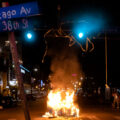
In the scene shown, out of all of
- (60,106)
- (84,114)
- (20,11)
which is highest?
(20,11)

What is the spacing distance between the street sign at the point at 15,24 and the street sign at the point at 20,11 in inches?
5.8

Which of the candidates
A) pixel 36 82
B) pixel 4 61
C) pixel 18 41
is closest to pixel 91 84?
pixel 36 82

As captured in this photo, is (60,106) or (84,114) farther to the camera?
(84,114)

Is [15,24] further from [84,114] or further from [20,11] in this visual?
[84,114]

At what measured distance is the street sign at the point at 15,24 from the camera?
23.8ft

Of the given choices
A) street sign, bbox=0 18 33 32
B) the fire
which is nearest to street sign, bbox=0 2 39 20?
street sign, bbox=0 18 33 32

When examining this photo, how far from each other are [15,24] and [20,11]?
1.33ft

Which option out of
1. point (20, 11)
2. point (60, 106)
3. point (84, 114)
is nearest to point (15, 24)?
point (20, 11)

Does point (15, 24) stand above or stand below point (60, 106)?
above

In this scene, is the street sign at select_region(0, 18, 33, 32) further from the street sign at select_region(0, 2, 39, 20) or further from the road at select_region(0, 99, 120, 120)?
the road at select_region(0, 99, 120, 120)

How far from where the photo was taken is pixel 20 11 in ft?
24.0

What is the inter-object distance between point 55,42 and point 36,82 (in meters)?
59.0

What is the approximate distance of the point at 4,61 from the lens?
41625 mm

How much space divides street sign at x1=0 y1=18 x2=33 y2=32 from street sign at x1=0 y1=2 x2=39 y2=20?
0.15 m
